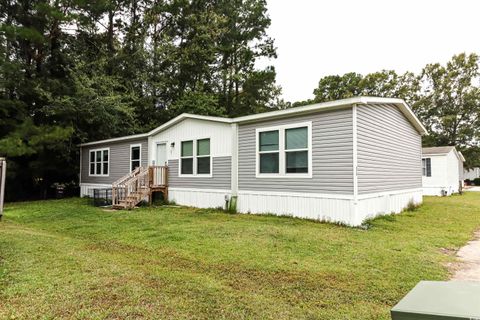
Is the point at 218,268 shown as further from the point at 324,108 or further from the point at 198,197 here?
the point at 198,197

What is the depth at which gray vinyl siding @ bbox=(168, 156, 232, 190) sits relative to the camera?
10.7 m

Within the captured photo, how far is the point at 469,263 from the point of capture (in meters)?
4.95

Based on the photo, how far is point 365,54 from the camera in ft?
98.5

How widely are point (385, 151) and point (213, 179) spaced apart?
18.4 feet

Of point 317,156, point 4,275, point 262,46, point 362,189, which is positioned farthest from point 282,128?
point 262,46

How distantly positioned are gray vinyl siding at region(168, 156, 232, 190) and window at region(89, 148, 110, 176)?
5.36 metres

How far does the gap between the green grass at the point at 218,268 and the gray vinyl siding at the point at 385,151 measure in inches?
54.9

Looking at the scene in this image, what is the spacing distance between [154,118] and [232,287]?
18.5 metres

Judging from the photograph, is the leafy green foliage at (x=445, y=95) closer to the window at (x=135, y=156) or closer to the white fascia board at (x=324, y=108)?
the white fascia board at (x=324, y=108)

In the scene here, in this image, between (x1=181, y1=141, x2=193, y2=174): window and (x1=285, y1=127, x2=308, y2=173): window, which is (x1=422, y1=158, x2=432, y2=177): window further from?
(x1=181, y1=141, x2=193, y2=174): window

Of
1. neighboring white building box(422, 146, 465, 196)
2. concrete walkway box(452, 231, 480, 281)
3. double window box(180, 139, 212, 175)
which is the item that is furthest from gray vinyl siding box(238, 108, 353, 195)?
neighboring white building box(422, 146, 465, 196)

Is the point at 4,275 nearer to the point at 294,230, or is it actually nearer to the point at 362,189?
the point at 294,230

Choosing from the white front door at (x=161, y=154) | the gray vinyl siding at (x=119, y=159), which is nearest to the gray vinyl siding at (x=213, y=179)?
the white front door at (x=161, y=154)

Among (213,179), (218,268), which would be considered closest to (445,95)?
(213,179)
